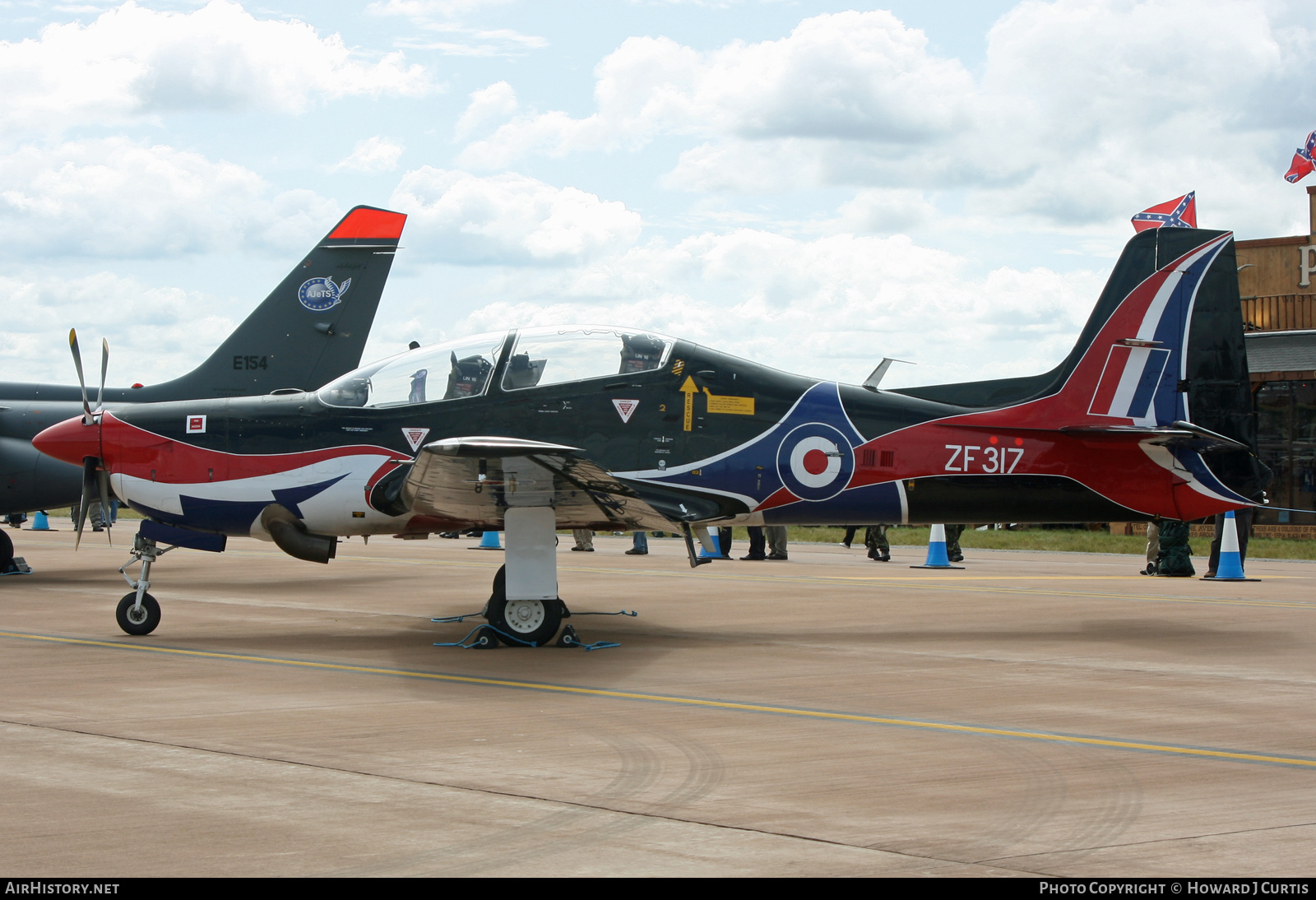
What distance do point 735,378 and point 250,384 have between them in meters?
10.5

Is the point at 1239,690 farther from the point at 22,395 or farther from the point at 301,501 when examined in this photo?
the point at 22,395

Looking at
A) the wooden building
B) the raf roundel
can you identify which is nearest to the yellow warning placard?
the raf roundel

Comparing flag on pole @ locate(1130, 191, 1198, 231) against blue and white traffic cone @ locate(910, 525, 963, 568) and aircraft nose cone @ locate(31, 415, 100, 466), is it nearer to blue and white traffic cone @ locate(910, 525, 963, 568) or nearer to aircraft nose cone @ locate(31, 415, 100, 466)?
blue and white traffic cone @ locate(910, 525, 963, 568)

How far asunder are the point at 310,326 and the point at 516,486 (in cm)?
1066

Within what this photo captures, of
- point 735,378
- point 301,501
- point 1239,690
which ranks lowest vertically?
point 1239,690

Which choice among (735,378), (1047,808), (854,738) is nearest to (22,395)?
(735,378)

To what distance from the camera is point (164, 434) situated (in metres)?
10.8

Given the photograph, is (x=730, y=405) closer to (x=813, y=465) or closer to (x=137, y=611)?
(x=813, y=465)

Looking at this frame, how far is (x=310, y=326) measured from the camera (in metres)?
18.8

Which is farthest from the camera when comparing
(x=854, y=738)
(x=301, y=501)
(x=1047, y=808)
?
(x=301, y=501)

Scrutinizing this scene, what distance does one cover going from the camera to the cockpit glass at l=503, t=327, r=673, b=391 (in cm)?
1065

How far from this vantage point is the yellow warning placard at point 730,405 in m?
10.9

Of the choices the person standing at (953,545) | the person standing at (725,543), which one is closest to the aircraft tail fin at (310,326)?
the person standing at (725,543)
